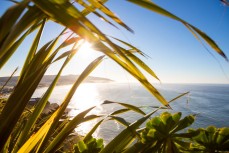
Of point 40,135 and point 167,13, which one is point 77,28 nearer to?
point 167,13

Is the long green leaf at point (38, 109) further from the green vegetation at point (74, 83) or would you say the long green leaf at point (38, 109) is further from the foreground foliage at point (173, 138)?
the foreground foliage at point (173, 138)

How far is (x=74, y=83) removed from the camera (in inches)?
28.6

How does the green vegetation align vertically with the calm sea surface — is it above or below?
above

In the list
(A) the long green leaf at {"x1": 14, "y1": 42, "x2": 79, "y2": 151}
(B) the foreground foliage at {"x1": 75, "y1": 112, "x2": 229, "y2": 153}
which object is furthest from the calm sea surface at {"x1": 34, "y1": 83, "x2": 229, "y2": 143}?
(A) the long green leaf at {"x1": 14, "y1": 42, "x2": 79, "y2": 151}

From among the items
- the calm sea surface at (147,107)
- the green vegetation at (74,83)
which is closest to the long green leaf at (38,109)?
the green vegetation at (74,83)

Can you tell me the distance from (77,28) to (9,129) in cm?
44

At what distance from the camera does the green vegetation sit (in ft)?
1.05

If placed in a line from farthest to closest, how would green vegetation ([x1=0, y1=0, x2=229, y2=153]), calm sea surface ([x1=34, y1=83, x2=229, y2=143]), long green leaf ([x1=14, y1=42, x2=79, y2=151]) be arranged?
calm sea surface ([x1=34, y1=83, x2=229, y2=143]) < long green leaf ([x1=14, y1=42, x2=79, y2=151]) < green vegetation ([x1=0, y1=0, x2=229, y2=153])

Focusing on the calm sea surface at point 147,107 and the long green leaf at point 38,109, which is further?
the calm sea surface at point 147,107

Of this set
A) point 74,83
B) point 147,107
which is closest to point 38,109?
point 74,83

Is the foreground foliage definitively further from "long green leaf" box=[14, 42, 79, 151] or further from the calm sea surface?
"long green leaf" box=[14, 42, 79, 151]

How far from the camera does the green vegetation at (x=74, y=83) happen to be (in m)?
0.32

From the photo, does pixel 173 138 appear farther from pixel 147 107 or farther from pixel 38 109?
pixel 38 109

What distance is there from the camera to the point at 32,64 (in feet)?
2.48
